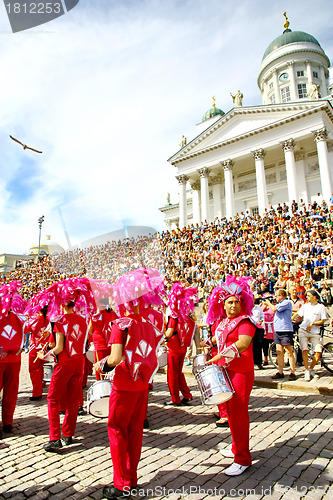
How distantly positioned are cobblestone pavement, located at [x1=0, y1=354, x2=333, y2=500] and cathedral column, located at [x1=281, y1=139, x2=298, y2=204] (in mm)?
30343

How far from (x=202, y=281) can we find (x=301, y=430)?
1411 centimetres

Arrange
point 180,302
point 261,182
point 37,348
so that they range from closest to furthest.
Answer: point 180,302, point 37,348, point 261,182

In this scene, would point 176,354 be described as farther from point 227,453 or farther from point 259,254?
point 259,254

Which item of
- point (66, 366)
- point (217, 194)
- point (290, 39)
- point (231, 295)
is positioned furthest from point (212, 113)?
point (66, 366)

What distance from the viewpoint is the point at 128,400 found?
3.13m

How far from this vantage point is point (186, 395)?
6043 mm

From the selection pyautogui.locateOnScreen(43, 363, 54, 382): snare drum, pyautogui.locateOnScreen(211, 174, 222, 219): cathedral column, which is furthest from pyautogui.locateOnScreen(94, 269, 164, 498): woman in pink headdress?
pyautogui.locateOnScreen(211, 174, 222, 219): cathedral column

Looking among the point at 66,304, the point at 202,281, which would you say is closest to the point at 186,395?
the point at 66,304

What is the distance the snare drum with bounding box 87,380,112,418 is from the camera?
3.45m

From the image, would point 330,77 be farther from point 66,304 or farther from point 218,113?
point 66,304

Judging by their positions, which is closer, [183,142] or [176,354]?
[176,354]

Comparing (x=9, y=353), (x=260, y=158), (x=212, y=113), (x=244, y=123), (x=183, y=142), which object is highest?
(x=212, y=113)

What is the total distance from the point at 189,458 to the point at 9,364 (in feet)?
10.3

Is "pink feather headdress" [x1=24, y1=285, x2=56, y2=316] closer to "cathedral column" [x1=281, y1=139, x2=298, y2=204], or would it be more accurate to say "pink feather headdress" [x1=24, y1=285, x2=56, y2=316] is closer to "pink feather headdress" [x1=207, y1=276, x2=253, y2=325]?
"pink feather headdress" [x1=207, y1=276, x2=253, y2=325]
